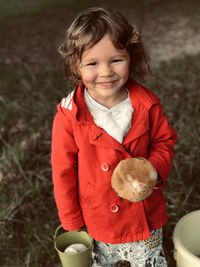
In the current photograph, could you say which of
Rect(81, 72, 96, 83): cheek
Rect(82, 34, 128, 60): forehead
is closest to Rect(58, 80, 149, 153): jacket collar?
Rect(81, 72, 96, 83): cheek

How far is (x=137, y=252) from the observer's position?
2244mm

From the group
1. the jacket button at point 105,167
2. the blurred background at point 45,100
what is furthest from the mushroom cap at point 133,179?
the blurred background at point 45,100

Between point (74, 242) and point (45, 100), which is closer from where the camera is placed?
point (74, 242)

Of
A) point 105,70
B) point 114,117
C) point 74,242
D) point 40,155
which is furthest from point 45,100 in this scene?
point 105,70

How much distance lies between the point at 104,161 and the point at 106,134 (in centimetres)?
11

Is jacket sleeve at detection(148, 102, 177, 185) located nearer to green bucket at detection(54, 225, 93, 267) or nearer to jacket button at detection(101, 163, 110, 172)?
jacket button at detection(101, 163, 110, 172)

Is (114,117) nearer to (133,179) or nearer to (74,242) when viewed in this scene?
(133,179)

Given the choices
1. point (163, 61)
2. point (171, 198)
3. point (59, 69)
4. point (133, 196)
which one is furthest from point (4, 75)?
point (133, 196)

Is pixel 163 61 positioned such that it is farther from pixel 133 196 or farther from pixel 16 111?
pixel 133 196

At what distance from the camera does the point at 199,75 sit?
3996 millimetres

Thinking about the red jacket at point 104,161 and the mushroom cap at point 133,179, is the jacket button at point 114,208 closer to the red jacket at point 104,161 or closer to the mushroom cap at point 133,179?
the red jacket at point 104,161

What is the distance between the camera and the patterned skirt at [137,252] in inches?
87.9

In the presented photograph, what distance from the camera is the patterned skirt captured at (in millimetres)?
2232

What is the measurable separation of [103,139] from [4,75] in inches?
103
